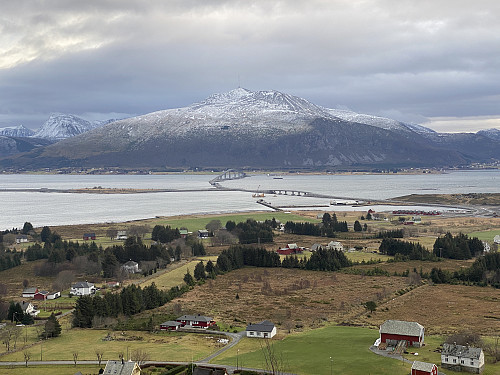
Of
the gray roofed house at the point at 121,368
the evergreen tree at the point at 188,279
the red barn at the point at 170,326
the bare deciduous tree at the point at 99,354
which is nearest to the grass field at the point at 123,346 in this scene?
the bare deciduous tree at the point at 99,354

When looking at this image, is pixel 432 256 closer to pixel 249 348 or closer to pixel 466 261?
pixel 466 261

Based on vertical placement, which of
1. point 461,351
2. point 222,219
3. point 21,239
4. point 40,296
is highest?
point 222,219

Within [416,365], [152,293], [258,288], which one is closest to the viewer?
[416,365]

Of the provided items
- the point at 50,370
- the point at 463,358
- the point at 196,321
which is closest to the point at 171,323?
the point at 196,321

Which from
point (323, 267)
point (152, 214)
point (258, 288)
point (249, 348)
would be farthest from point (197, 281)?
point (152, 214)

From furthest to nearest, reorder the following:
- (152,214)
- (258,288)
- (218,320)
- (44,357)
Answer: (152,214) < (258,288) < (218,320) < (44,357)

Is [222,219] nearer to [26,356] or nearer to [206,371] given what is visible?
[26,356]
